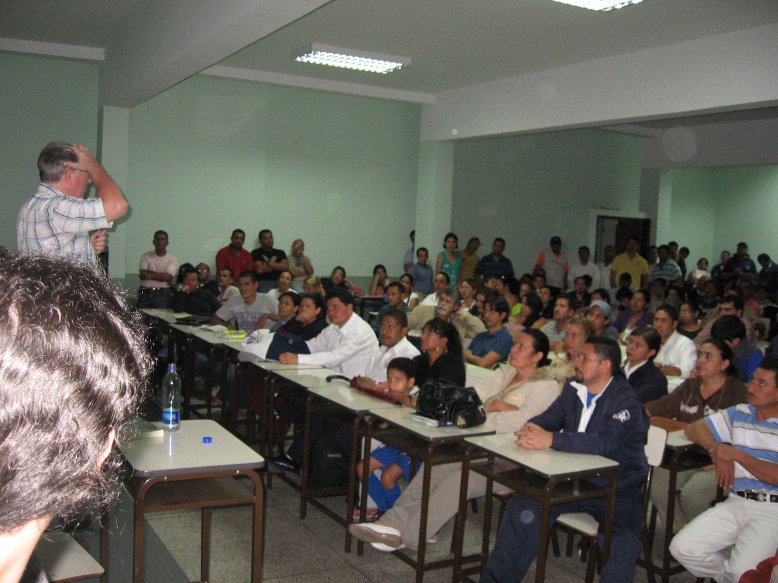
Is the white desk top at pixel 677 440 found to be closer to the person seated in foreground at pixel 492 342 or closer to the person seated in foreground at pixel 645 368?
the person seated in foreground at pixel 645 368

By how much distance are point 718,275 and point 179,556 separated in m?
12.6

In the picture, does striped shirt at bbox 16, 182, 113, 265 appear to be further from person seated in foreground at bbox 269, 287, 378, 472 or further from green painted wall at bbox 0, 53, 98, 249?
green painted wall at bbox 0, 53, 98, 249

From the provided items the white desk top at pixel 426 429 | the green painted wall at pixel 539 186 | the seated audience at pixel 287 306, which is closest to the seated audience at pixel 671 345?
the white desk top at pixel 426 429

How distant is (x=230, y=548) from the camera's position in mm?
3834

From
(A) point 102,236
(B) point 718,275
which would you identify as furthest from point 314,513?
(B) point 718,275

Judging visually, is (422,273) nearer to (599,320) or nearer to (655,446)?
(599,320)

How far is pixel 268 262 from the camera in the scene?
34.7 ft

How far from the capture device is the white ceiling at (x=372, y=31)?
5754 mm

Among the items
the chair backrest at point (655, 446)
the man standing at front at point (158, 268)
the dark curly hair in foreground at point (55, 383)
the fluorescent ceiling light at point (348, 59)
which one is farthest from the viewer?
the man standing at front at point (158, 268)

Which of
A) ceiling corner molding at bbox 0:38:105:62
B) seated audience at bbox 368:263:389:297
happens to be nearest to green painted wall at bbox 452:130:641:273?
seated audience at bbox 368:263:389:297

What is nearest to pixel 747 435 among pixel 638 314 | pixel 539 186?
pixel 638 314

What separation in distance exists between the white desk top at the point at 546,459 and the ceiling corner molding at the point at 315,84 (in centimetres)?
734

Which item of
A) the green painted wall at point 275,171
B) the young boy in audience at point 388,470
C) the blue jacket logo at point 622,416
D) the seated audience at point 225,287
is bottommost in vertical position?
the young boy in audience at point 388,470

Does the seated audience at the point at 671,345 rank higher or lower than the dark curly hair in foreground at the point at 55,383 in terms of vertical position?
lower
